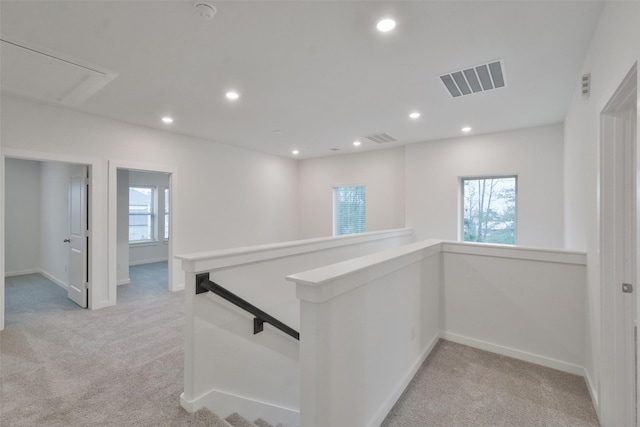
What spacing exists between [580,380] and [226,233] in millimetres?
5385

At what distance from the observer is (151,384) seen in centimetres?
231

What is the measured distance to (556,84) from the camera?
305 cm

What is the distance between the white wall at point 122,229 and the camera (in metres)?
5.48

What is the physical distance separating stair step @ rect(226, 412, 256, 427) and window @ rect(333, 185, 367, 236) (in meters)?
4.89

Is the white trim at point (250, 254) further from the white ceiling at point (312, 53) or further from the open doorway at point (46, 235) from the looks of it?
the open doorway at point (46, 235)

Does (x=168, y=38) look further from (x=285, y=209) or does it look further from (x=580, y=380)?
(x=285, y=209)

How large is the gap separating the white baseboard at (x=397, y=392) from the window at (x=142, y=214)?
7401 mm

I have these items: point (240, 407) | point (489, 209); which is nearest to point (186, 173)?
point (240, 407)

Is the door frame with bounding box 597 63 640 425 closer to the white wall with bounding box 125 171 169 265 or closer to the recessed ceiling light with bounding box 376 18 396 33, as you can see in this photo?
the recessed ceiling light with bounding box 376 18 396 33

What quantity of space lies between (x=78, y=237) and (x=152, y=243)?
3451 millimetres

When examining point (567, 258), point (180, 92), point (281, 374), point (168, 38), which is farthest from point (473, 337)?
point (180, 92)

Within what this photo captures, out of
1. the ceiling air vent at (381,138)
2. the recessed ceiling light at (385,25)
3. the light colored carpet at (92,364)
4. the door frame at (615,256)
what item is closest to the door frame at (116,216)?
the light colored carpet at (92,364)

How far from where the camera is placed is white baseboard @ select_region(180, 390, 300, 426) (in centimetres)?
201

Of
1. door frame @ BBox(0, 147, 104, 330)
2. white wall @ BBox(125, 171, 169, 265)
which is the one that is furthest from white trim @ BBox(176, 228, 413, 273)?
white wall @ BBox(125, 171, 169, 265)
